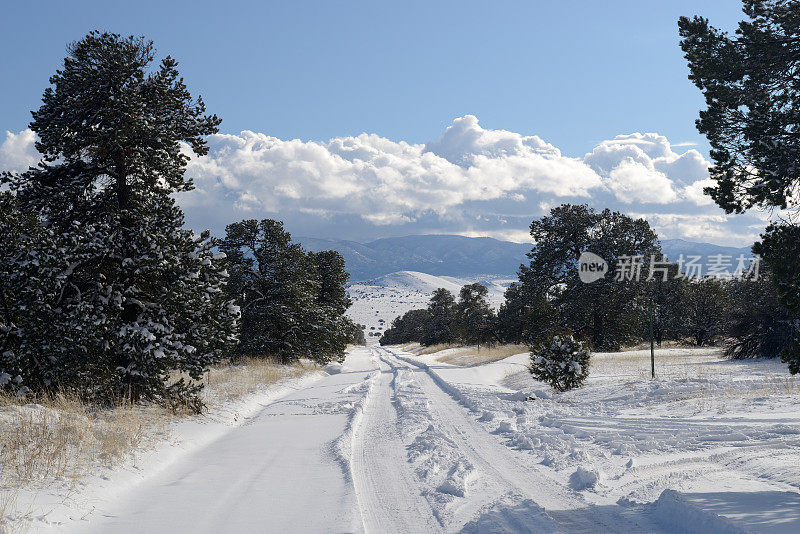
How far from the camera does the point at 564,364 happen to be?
1808 centimetres

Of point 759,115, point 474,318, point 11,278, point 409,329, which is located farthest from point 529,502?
point 409,329

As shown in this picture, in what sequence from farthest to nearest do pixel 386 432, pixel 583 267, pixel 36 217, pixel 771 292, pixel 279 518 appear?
pixel 583 267 → pixel 771 292 → pixel 36 217 → pixel 386 432 → pixel 279 518

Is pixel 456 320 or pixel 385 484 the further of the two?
pixel 456 320

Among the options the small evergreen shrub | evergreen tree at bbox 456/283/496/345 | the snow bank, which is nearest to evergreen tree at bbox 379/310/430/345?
evergreen tree at bbox 456/283/496/345

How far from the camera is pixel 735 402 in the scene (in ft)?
41.7

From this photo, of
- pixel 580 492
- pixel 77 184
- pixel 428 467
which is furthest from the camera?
pixel 77 184

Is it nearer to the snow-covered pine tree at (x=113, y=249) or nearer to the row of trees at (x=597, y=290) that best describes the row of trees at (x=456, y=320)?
the row of trees at (x=597, y=290)

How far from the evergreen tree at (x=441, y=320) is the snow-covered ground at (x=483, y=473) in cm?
6868

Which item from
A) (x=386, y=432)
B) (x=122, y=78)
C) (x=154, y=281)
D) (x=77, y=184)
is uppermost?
(x=122, y=78)

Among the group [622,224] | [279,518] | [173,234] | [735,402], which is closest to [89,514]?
[279,518]

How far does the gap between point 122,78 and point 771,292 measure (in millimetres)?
32877

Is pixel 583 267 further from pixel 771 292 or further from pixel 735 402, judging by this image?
pixel 735 402

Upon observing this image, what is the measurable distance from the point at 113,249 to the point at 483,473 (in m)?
9.50

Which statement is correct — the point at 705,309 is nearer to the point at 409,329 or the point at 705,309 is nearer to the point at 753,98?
the point at 753,98
